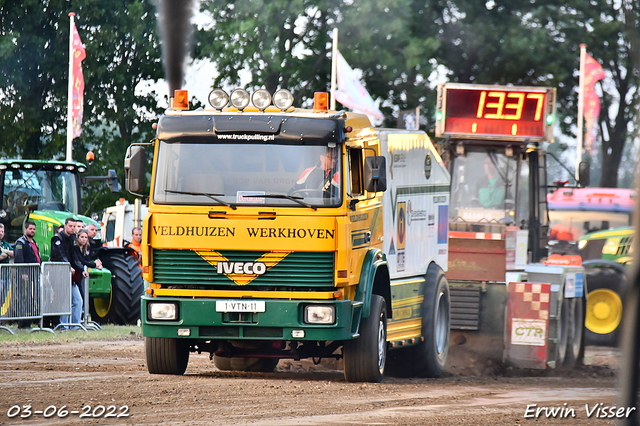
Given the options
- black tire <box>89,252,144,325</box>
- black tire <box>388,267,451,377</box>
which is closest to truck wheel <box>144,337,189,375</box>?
black tire <box>388,267,451,377</box>

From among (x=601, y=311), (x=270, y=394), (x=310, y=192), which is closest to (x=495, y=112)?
(x=601, y=311)

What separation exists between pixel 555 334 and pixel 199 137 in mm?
5877

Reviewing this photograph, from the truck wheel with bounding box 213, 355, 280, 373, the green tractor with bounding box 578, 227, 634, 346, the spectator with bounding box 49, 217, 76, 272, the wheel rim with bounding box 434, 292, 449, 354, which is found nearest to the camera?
the truck wheel with bounding box 213, 355, 280, 373

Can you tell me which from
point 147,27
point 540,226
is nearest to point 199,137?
point 540,226

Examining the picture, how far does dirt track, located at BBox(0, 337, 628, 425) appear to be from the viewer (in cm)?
778

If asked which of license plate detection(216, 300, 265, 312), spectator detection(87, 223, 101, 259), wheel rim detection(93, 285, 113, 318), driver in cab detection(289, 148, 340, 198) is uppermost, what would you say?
driver in cab detection(289, 148, 340, 198)

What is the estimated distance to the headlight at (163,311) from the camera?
10000 millimetres

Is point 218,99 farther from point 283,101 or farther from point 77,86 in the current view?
point 77,86

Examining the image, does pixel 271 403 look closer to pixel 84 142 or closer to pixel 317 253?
pixel 317 253

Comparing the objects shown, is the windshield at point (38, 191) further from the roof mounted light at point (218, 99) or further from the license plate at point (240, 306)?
the license plate at point (240, 306)

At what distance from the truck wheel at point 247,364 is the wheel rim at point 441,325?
2138 millimetres

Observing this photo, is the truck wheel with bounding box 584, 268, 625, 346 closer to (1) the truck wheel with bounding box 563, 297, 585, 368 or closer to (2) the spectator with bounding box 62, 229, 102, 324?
(1) the truck wheel with bounding box 563, 297, 585, 368

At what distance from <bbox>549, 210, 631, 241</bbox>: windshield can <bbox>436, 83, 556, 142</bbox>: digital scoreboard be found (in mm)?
7156

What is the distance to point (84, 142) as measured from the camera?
38469mm
